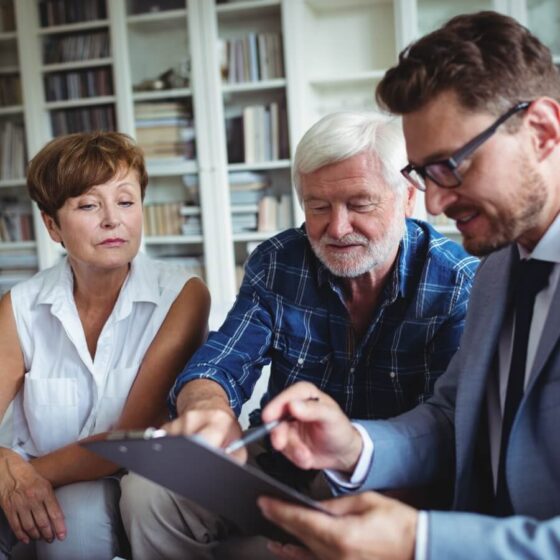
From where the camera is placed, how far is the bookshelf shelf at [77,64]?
12.6 feet

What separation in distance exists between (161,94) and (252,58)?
536 mm

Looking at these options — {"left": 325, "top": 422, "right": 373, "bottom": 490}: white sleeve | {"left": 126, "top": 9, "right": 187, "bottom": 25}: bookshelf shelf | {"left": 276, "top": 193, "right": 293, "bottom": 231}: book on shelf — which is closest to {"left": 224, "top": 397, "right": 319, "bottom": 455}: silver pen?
{"left": 325, "top": 422, "right": 373, "bottom": 490}: white sleeve

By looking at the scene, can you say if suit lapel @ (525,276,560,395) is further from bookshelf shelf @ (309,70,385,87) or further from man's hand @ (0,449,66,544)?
bookshelf shelf @ (309,70,385,87)

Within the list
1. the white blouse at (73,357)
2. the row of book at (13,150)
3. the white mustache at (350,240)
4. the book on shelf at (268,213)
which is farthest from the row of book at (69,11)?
the white mustache at (350,240)

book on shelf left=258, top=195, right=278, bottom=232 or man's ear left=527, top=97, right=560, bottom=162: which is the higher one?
man's ear left=527, top=97, right=560, bottom=162

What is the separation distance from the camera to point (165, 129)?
12.4 ft

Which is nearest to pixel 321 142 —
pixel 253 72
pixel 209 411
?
pixel 209 411

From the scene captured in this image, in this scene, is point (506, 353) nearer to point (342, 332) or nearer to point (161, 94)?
point (342, 332)

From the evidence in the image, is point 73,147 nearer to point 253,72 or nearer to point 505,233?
point 505,233

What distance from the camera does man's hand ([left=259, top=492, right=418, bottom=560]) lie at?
0.79 meters

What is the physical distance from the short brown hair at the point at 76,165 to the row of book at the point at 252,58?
2133 millimetres

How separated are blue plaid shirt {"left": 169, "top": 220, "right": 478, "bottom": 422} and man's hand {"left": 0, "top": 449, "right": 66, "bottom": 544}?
0.33m

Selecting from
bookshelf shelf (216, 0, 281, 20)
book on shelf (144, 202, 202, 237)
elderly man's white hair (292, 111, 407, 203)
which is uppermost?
bookshelf shelf (216, 0, 281, 20)

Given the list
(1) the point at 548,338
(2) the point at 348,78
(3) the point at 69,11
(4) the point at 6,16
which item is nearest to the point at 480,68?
(1) the point at 548,338
